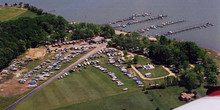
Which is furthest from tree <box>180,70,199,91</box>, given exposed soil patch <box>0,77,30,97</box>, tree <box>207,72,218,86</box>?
exposed soil patch <box>0,77,30,97</box>

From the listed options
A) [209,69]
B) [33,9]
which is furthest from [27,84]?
[33,9]

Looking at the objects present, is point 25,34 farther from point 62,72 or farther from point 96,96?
point 96,96

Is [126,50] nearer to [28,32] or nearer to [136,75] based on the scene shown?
[136,75]

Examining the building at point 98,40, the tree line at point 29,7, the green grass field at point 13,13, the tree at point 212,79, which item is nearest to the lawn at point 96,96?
the tree at point 212,79

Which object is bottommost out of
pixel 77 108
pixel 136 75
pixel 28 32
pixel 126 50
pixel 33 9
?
pixel 77 108

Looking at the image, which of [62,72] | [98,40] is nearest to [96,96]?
[62,72]

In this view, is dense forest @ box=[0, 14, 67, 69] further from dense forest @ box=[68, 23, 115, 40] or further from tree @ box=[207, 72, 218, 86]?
tree @ box=[207, 72, 218, 86]
